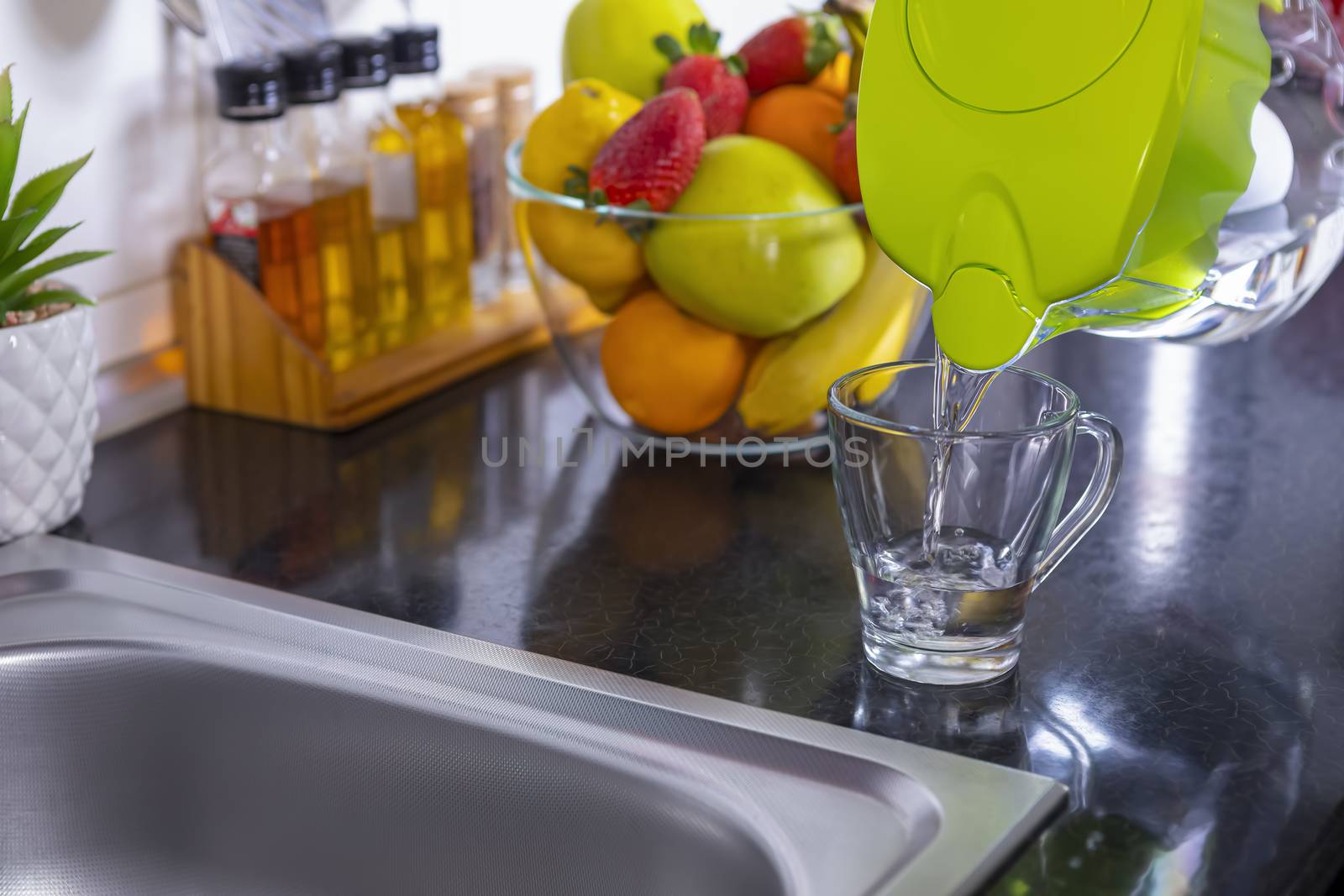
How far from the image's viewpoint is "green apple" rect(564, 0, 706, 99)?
0.95m

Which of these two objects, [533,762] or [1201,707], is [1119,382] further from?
[533,762]

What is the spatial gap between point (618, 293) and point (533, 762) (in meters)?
0.38

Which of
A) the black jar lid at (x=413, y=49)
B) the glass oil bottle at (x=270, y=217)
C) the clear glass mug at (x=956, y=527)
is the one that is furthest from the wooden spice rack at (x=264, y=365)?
the clear glass mug at (x=956, y=527)

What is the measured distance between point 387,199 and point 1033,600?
0.57m

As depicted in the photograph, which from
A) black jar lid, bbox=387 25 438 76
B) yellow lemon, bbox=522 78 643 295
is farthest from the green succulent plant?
black jar lid, bbox=387 25 438 76

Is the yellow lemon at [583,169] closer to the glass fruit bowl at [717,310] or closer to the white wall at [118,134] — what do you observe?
the glass fruit bowl at [717,310]

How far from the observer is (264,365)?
1022mm

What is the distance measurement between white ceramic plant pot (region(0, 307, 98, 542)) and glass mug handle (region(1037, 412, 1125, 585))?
1.74 ft

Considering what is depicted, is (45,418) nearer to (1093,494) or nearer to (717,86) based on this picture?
(717,86)

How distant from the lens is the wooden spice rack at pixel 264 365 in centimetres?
101

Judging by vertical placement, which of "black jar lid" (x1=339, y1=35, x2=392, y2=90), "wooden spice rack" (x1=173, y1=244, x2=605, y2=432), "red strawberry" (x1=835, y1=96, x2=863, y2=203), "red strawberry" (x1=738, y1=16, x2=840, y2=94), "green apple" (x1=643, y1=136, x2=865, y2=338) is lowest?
"wooden spice rack" (x1=173, y1=244, x2=605, y2=432)

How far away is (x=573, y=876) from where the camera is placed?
0.64 m

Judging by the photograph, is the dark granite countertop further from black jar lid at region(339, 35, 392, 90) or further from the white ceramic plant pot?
black jar lid at region(339, 35, 392, 90)

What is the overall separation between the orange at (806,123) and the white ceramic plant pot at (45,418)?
42 centimetres
